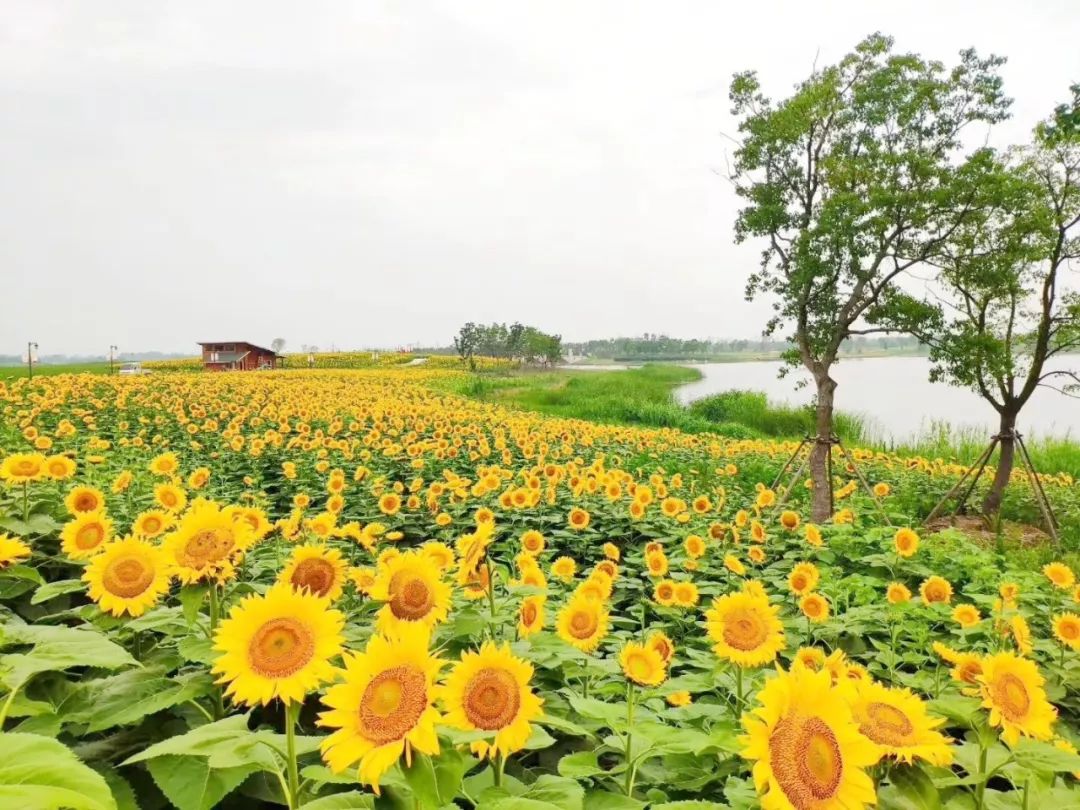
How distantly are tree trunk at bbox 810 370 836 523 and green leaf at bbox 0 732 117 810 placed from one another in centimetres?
686

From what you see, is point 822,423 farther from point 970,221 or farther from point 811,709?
point 811,709

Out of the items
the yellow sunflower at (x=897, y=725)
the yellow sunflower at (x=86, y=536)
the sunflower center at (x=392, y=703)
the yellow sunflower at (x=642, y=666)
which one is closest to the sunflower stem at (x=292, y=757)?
the sunflower center at (x=392, y=703)

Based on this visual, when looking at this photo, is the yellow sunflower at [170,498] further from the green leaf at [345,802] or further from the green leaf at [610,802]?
the green leaf at [610,802]

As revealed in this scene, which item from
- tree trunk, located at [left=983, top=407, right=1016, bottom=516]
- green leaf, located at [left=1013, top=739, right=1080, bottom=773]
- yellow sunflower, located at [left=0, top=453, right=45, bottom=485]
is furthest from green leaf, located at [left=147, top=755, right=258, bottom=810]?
tree trunk, located at [left=983, top=407, right=1016, bottom=516]

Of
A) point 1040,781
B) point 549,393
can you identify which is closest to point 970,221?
point 1040,781

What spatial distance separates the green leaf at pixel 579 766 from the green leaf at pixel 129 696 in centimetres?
77

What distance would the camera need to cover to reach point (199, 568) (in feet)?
4.73

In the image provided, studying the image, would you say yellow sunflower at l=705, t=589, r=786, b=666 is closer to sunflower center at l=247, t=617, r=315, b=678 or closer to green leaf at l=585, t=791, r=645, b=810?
green leaf at l=585, t=791, r=645, b=810

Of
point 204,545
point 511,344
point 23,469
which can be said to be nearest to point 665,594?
point 204,545

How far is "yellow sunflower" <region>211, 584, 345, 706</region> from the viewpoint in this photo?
3.59ft

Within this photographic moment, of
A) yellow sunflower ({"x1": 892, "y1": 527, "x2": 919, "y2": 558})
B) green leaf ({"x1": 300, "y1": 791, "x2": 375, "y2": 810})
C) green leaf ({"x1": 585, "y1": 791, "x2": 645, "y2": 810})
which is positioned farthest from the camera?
yellow sunflower ({"x1": 892, "y1": 527, "x2": 919, "y2": 558})

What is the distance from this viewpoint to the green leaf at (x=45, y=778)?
676 mm

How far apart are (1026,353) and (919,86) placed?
382 cm

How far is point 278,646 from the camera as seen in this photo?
1141 millimetres
